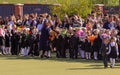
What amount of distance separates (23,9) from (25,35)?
2603 centimetres

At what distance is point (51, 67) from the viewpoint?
25.1 m

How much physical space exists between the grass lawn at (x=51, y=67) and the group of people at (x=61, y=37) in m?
0.89

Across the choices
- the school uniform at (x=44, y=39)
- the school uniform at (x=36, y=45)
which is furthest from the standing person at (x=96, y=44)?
the school uniform at (x=36, y=45)

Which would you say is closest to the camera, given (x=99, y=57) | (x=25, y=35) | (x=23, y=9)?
(x=99, y=57)

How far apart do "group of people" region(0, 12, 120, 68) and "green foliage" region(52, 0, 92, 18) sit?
15667mm

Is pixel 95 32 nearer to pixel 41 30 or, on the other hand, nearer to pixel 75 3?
pixel 41 30

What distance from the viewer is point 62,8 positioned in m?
49.1

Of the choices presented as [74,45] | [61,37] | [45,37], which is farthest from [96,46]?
[45,37]

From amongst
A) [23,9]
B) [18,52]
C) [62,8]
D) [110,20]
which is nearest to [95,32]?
[110,20]

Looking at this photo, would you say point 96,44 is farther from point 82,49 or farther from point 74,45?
point 74,45

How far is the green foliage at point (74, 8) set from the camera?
48.7m

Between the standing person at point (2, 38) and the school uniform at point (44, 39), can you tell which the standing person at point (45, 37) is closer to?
the school uniform at point (44, 39)

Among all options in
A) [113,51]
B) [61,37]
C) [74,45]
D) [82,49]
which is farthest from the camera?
[61,37]

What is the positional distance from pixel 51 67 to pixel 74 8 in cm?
2491
